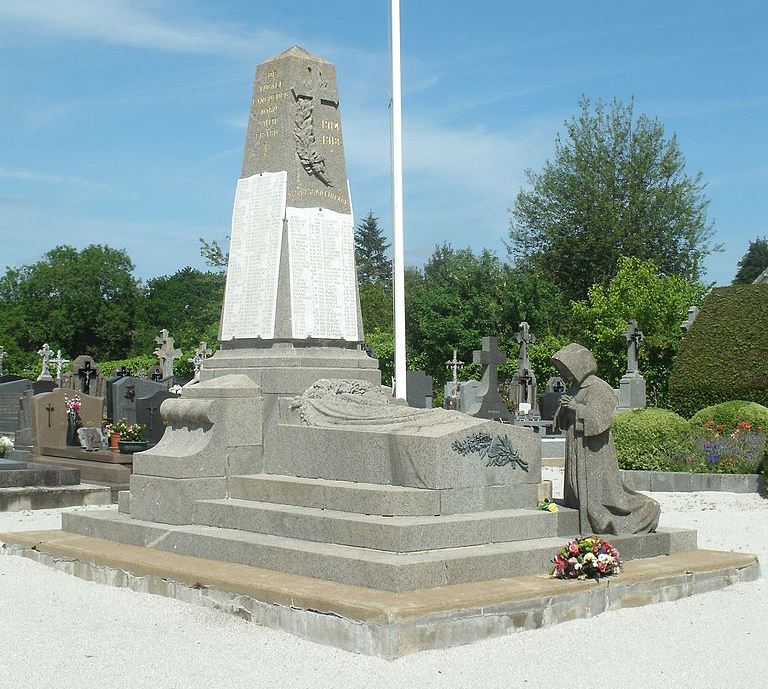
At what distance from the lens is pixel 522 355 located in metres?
32.3

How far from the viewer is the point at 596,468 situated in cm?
871

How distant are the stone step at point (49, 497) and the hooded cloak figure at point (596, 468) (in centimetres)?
759

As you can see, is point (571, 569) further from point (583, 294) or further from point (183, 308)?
point (183, 308)

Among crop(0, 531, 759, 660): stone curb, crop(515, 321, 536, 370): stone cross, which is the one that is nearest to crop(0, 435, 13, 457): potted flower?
crop(0, 531, 759, 660): stone curb

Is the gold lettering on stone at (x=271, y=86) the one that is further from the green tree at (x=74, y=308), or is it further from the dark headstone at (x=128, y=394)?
the green tree at (x=74, y=308)

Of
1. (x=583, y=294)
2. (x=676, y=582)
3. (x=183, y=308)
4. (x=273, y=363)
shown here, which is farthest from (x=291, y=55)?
(x=183, y=308)

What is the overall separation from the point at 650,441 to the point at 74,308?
57.1 m

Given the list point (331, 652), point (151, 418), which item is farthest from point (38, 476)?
point (331, 652)

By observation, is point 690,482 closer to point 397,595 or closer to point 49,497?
point 49,497

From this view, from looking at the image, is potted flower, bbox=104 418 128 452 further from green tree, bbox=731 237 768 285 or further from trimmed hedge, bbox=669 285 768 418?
green tree, bbox=731 237 768 285

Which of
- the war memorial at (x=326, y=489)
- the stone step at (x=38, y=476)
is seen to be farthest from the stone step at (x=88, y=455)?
the war memorial at (x=326, y=489)

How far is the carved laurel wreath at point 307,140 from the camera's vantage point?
35.2 feet

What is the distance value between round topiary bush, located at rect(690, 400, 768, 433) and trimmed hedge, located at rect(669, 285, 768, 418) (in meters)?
4.11

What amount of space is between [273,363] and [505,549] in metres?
3.25
